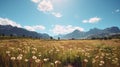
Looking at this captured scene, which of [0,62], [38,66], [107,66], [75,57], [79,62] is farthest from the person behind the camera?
[75,57]

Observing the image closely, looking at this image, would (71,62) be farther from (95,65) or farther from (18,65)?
(18,65)

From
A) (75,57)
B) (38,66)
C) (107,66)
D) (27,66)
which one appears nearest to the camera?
(38,66)

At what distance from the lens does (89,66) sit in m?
6.02

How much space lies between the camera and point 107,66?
5.92 m

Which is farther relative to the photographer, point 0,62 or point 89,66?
point 89,66

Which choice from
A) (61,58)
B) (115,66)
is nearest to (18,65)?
(61,58)

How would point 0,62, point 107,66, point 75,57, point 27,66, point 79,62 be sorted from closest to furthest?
1. point 27,66
2. point 0,62
3. point 107,66
4. point 79,62
5. point 75,57

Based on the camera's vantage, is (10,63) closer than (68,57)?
Yes

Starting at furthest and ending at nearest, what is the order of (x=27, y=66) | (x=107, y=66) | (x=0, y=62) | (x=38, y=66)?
(x=107, y=66) → (x=0, y=62) → (x=27, y=66) → (x=38, y=66)

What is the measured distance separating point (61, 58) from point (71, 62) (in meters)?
0.42

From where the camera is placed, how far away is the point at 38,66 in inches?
174

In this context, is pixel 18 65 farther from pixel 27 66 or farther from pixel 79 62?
pixel 79 62

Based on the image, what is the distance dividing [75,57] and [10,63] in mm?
2942

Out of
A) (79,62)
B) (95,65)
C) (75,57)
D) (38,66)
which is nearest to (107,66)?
(95,65)
